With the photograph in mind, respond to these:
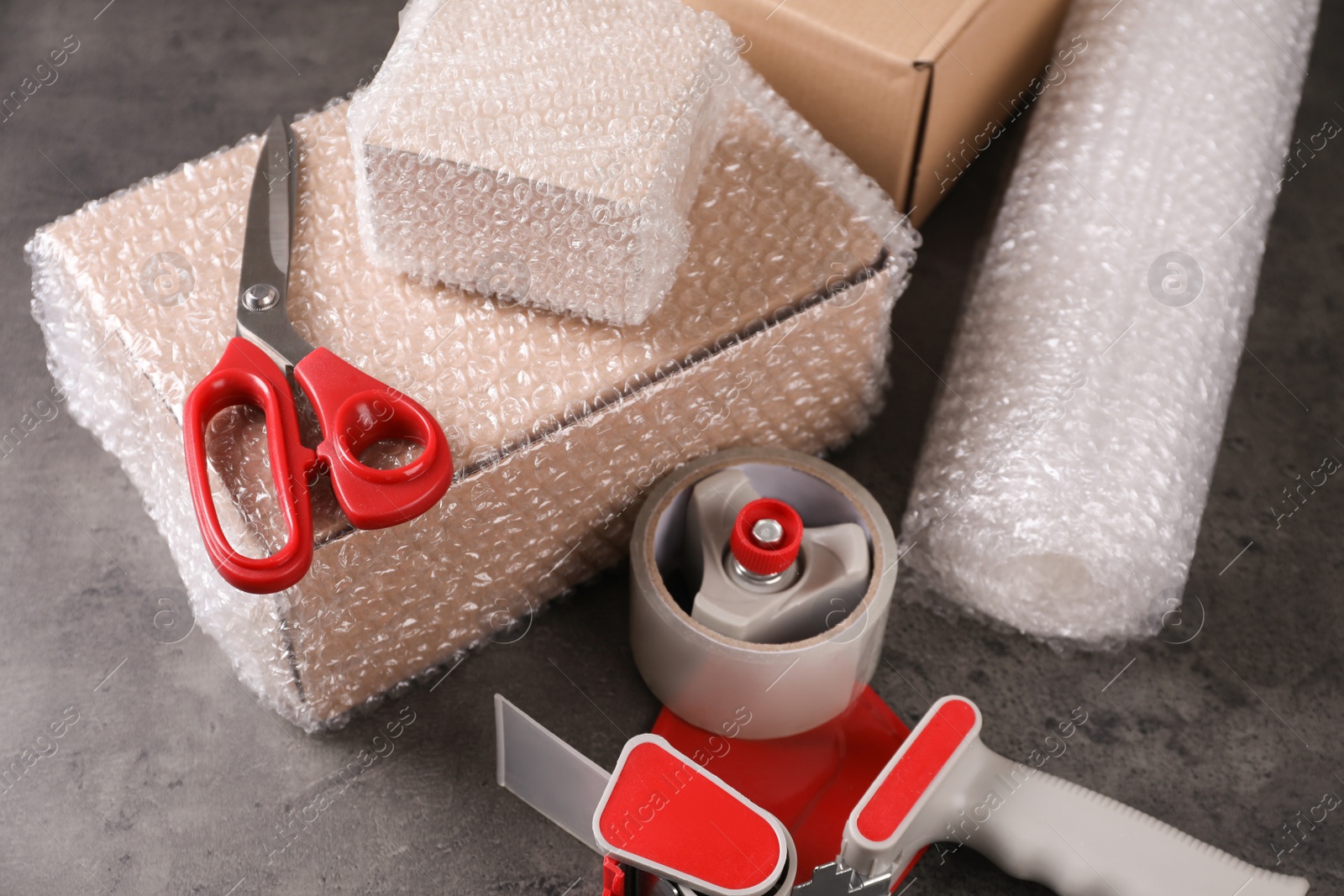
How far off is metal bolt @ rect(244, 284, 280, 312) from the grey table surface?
0.75 ft

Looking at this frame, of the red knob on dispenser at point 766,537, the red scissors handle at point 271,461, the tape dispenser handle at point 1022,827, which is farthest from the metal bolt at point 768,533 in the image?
the red scissors handle at point 271,461

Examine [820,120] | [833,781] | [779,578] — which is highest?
[820,120]

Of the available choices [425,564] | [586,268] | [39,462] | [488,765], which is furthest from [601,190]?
[39,462]

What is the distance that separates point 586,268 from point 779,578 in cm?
20

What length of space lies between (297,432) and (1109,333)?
1.64ft

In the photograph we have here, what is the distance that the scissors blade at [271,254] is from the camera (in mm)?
623

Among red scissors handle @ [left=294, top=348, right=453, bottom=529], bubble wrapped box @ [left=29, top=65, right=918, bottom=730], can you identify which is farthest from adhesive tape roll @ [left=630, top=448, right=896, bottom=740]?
red scissors handle @ [left=294, top=348, right=453, bottom=529]

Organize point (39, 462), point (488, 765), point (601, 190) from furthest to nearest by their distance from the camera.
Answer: point (39, 462) → point (488, 765) → point (601, 190)

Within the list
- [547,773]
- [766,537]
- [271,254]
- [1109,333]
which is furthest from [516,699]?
[1109,333]

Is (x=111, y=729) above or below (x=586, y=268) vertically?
below

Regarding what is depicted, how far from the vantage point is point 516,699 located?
0.74 m

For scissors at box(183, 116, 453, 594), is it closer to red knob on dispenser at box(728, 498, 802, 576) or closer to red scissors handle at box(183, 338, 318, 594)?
red scissors handle at box(183, 338, 318, 594)

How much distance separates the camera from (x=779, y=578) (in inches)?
27.2

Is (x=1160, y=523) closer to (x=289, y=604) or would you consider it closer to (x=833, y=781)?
(x=833, y=781)
